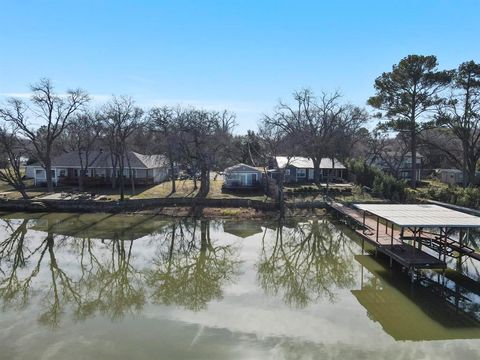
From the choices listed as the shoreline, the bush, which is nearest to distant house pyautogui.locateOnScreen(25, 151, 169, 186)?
the shoreline

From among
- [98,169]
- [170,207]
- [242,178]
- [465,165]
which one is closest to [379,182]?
[465,165]

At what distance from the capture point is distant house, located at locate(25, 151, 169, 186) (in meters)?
40.2

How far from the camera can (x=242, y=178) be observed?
37.9m

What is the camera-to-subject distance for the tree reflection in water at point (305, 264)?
15.3 meters

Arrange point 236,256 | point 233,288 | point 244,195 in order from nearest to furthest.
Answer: point 233,288
point 236,256
point 244,195

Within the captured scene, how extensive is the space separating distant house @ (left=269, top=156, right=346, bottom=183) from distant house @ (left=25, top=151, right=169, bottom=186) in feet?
40.6

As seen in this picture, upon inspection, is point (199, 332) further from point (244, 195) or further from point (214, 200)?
point (244, 195)

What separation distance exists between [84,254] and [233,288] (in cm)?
917

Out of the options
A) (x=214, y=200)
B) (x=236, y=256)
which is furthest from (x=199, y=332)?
(x=214, y=200)

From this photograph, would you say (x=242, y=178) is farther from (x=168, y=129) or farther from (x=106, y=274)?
(x=106, y=274)

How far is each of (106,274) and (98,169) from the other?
83.8 feet

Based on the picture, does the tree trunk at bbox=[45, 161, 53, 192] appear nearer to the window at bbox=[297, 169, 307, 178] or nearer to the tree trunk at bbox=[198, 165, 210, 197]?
the tree trunk at bbox=[198, 165, 210, 197]

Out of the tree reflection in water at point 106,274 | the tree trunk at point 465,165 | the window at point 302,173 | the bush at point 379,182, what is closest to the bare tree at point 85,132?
the tree reflection in water at point 106,274

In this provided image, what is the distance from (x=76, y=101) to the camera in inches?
1433
